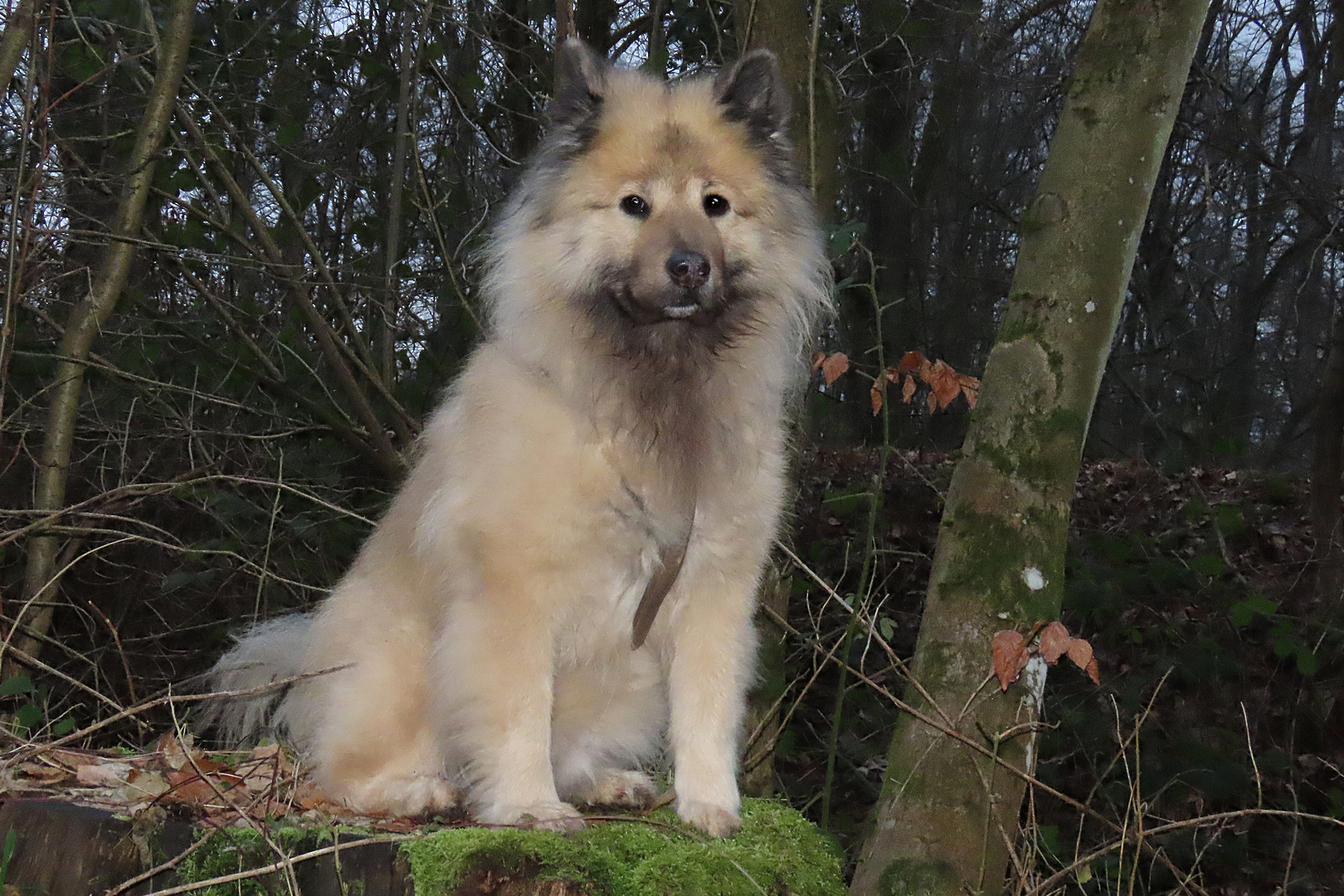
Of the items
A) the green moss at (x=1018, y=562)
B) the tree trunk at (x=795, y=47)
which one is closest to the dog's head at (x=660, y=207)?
the green moss at (x=1018, y=562)

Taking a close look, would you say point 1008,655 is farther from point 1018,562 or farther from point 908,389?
point 908,389

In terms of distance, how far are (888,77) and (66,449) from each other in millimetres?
8881

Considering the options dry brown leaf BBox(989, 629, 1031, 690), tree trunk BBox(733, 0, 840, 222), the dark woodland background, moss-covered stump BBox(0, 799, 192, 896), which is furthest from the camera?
the dark woodland background

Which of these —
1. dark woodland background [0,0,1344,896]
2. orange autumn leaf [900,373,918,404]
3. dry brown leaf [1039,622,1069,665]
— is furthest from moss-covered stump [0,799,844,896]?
orange autumn leaf [900,373,918,404]

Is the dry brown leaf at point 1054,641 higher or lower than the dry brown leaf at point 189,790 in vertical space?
higher

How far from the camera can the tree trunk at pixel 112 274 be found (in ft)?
14.9

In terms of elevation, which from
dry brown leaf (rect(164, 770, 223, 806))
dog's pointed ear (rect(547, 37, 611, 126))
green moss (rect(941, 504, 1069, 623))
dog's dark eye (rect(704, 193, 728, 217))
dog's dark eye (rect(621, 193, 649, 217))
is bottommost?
dry brown leaf (rect(164, 770, 223, 806))

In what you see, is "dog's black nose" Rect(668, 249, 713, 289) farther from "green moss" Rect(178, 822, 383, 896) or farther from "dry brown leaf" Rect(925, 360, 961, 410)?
"green moss" Rect(178, 822, 383, 896)

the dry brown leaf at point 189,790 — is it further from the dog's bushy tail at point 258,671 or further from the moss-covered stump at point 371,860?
the dog's bushy tail at point 258,671

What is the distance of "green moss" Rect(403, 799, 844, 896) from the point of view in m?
2.37

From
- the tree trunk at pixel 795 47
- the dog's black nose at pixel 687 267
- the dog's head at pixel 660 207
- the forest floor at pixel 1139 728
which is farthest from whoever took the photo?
the tree trunk at pixel 795 47

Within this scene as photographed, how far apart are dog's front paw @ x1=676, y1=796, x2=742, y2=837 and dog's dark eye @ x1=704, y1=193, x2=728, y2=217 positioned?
157cm

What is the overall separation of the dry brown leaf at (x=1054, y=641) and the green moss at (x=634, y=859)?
900 millimetres

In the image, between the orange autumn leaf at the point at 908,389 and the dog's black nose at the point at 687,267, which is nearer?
the dog's black nose at the point at 687,267
